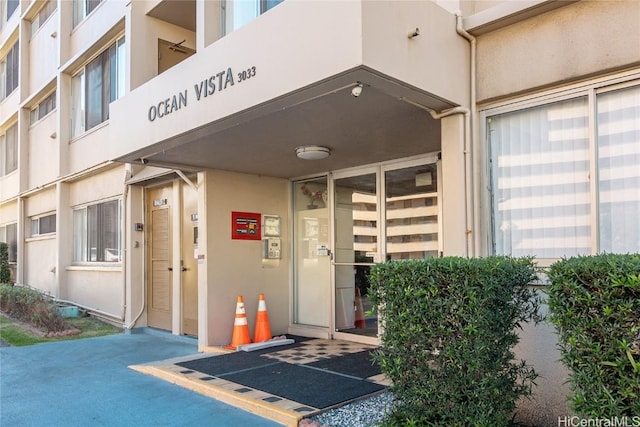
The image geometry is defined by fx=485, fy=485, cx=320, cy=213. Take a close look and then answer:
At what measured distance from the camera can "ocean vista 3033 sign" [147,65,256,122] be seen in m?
5.01

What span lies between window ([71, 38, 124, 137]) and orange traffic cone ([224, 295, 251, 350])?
5541mm

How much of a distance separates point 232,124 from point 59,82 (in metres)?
9.54

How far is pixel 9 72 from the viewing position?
17.7 m

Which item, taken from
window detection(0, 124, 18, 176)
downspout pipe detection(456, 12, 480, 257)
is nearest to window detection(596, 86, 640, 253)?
downspout pipe detection(456, 12, 480, 257)

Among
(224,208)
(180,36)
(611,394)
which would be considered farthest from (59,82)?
(611,394)

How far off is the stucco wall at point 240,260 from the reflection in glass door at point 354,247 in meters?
1.16

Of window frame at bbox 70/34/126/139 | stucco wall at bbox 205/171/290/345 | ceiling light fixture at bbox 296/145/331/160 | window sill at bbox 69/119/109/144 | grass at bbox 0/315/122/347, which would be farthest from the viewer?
window sill at bbox 69/119/109/144

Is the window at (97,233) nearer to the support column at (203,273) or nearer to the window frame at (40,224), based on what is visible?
the window frame at (40,224)

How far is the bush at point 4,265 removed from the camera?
50.4 ft

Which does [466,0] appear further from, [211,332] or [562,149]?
[211,332]

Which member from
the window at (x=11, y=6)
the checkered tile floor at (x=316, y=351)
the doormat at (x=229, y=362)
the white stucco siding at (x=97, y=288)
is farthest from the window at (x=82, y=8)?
the checkered tile floor at (x=316, y=351)

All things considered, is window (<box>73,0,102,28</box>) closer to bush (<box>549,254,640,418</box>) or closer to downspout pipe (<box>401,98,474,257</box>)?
downspout pipe (<box>401,98,474,257</box>)

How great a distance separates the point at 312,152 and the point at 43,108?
1194cm

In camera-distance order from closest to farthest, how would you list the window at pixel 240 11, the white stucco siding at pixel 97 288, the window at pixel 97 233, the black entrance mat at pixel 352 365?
the black entrance mat at pixel 352 365 → the window at pixel 240 11 → the white stucco siding at pixel 97 288 → the window at pixel 97 233
